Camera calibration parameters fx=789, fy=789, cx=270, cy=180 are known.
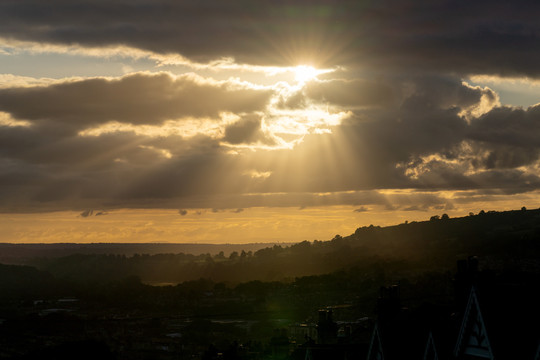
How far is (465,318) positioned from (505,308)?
1362 mm

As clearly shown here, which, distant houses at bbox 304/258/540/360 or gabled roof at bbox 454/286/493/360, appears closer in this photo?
distant houses at bbox 304/258/540/360

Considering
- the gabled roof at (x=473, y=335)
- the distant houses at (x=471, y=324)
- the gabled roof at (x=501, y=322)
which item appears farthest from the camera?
the gabled roof at (x=473, y=335)

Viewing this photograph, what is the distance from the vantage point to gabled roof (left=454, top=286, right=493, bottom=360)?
2395 centimetres

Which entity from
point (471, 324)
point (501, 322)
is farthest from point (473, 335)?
point (501, 322)

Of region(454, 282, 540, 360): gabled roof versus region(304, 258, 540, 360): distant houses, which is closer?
region(454, 282, 540, 360): gabled roof

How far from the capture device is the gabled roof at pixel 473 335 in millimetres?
23953

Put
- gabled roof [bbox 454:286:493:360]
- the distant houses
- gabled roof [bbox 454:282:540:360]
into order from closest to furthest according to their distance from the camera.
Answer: gabled roof [bbox 454:282:540:360] < the distant houses < gabled roof [bbox 454:286:493:360]

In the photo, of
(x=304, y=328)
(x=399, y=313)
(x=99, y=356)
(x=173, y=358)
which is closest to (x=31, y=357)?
(x=99, y=356)

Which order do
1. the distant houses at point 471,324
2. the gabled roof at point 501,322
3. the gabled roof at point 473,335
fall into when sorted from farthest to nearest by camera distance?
the gabled roof at point 473,335 → the distant houses at point 471,324 → the gabled roof at point 501,322

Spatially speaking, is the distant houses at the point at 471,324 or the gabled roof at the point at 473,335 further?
the gabled roof at the point at 473,335

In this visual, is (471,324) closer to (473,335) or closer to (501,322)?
(473,335)

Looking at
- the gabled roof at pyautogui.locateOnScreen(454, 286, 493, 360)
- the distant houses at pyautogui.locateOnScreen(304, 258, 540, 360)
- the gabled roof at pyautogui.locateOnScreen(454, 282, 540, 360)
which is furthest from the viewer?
the gabled roof at pyautogui.locateOnScreen(454, 286, 493, 360)

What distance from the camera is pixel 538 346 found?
2219 centimetres

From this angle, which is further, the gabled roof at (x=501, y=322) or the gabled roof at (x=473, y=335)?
the gabled roof at (x=473, y=335)
